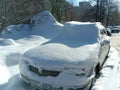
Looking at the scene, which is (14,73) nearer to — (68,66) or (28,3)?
(68,66)

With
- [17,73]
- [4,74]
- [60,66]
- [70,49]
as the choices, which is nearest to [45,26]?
[17,73]

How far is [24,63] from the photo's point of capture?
7.66 metres

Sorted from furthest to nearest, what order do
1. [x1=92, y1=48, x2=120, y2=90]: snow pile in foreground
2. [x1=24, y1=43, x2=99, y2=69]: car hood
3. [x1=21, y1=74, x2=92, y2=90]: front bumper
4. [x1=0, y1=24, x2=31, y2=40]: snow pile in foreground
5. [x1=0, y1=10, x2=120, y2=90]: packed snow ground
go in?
[x1=0, y1=24, x2=31, y2=40]: snow pile in foreground, [x1=92, y1=48, x2=120, y2=90]: snow pile in foreground, [x1=0, y1=10, x2=120, y2=90]: packed snow ground, [x1=24, y1=43, x2=99, y2=69]: car hood, [x1=21, y1=74, x2=92, y2=90]: front bumper

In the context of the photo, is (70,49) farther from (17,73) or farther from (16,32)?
(16,32)

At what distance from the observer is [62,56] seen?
24.1 ft

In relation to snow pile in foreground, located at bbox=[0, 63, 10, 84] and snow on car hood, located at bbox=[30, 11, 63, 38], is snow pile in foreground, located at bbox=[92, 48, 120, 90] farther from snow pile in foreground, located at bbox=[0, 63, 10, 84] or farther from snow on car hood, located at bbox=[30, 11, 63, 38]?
snow on car hood, located at bbox=[30, 11, 63, 38]

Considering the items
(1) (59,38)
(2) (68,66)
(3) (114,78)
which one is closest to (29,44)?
(1) (59,38)

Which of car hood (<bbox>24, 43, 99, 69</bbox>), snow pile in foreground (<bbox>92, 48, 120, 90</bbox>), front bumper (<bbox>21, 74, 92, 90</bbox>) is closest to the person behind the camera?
front bumper (<bbox>21, 74, 92, 90</bbox>)

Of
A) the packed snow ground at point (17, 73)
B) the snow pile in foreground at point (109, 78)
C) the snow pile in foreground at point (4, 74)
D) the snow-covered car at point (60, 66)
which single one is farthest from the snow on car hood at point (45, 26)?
the snow-covered car at point (60, 66)

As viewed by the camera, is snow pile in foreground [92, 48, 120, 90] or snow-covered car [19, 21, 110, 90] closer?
snow-covered car [19, 21, 110, 90]

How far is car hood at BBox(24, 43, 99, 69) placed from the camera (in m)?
7.07

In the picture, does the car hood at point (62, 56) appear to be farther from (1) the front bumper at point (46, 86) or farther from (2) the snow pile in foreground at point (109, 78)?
(2) the snow pile in foreground at point (109, 78)

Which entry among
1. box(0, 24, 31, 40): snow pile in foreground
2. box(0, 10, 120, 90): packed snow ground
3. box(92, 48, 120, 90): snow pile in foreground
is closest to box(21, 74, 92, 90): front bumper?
box(0, 10, 120, 90): packed snow ground

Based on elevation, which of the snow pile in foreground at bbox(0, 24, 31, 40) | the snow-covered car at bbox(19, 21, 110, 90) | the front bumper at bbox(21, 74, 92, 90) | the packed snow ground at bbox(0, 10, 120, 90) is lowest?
the snow pile in foreground at bbox(0, 24, 31, 40)
